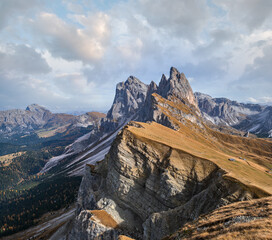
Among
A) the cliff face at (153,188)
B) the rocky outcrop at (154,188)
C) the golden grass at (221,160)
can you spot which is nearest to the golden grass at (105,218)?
the cliff face at (153,188)

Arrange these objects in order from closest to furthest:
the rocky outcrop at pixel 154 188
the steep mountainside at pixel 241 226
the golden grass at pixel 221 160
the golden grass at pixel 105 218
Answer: the steep mountainside at pixel 241 226 < the golden grass at pixel 221 160 < the rocky outcrop at pixel 154 188 < the golden grass at pixel 105 218

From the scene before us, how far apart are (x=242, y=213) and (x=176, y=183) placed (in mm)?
20731

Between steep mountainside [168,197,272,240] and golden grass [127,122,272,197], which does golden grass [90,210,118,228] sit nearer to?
golden grass [127,122,272,197]

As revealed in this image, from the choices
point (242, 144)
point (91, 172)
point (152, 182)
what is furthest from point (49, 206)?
point (242, 144)

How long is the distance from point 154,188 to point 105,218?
57.5ft

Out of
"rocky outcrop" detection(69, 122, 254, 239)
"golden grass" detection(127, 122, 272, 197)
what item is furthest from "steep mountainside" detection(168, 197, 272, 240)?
"rocky outcrop" detection(69, 122, 254, 239)

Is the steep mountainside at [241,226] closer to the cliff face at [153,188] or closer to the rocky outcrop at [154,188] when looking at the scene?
the cliff face at [153,188]

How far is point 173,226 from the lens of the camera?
106ft

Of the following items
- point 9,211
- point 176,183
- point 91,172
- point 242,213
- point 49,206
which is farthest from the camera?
point 9,211

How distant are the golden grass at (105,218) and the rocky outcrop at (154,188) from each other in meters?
1.04

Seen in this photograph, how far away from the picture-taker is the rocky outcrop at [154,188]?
3281 centimetres

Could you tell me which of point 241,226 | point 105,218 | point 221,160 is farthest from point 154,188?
point 241,226

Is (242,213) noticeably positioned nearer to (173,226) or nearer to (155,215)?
(173,226)

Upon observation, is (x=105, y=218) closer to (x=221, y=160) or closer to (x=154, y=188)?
(x=154, y=188)
